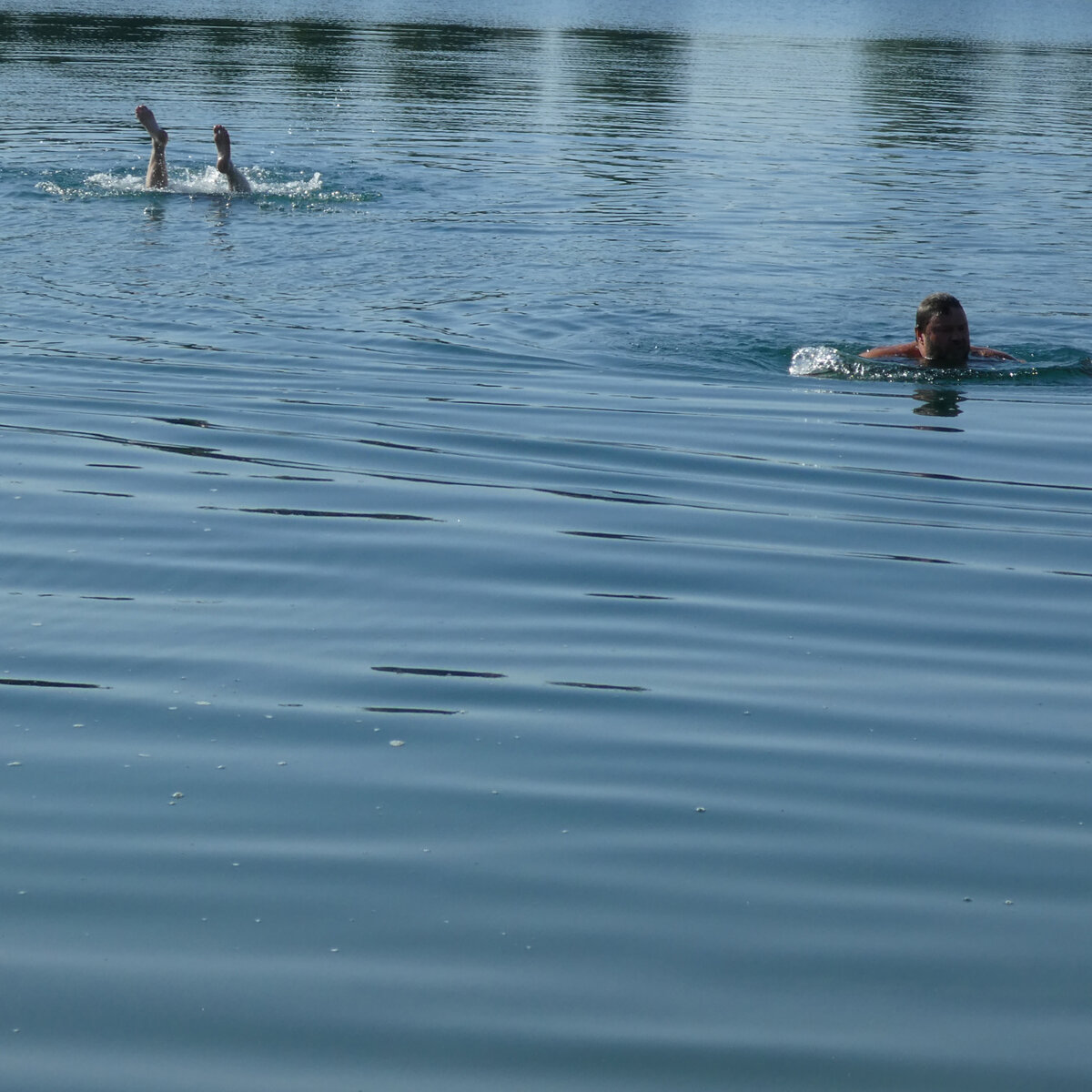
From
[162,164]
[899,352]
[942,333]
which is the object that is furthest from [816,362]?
[162,164]

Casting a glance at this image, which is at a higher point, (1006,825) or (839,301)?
(839,301)

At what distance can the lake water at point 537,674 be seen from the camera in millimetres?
3512

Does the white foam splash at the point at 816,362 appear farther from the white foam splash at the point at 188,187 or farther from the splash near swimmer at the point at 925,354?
the white foam splash at the point at 188,187

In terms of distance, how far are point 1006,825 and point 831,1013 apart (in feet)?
3.81

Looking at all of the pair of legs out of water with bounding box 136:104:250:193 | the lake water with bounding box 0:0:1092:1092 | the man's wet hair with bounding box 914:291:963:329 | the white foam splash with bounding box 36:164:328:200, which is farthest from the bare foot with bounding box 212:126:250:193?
the man's wet hair with bounding box 914:291:963:329

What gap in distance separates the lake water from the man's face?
0.23 m

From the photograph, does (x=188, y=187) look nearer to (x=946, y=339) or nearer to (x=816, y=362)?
(x=816, y=362)

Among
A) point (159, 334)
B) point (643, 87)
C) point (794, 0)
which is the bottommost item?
point (159, 334)

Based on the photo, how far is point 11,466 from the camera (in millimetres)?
7934

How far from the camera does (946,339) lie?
10781 mm

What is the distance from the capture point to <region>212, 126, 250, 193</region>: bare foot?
1800 centimetres

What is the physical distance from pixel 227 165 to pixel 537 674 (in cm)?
1472

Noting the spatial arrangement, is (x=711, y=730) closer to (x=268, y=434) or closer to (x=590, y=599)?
(x=590, y=599)

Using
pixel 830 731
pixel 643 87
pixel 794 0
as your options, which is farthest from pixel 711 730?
pixel 794 0
